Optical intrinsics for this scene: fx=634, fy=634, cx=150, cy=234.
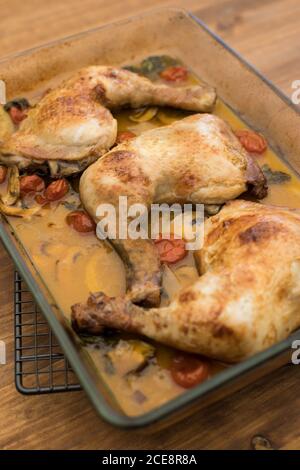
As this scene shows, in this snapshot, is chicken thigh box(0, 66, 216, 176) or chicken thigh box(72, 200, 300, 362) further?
chicken thigh box(0, 66, 216, 176)

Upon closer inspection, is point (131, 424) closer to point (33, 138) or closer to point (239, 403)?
point (239, 403)

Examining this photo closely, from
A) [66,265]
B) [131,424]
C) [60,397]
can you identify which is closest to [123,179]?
[66,265]

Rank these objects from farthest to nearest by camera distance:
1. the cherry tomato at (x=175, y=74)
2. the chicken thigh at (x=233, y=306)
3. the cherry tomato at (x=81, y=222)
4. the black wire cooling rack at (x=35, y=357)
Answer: the cherry tomato at (x=175, y=74) → the cherry tomato at (x=81, y=222) → the black wire cooling rack at (x=35, y=357) → the chicken thigh at (x=233, y=306)

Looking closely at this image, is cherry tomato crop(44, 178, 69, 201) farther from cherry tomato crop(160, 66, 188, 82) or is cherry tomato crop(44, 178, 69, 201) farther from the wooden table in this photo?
cherry tomato crop(160, 66, 188, 82)

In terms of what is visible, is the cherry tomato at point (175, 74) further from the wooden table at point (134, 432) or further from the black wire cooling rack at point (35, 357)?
the black wire cooling rack at point (35, 357)

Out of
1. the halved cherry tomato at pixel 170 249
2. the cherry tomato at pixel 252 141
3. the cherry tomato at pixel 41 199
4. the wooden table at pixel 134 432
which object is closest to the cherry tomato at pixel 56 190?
the cherry tomato at pixel 41 199

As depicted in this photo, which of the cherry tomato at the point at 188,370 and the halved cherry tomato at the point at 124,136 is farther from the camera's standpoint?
the halved cherry tomato at the point at 124,136

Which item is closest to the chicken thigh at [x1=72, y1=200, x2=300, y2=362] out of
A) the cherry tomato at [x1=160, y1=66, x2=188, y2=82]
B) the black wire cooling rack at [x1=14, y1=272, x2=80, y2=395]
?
the black wire cooling rack at [x1=14, y1=272, x2=80, y2=395]
